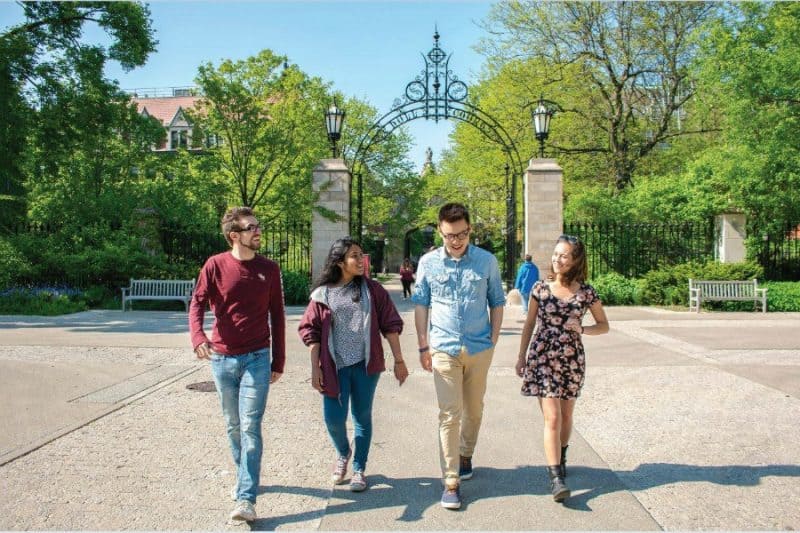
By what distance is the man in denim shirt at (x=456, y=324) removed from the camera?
13.2 feet

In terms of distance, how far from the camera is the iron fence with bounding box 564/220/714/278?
19.0m

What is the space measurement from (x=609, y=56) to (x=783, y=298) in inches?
513

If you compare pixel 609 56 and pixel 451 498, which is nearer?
pixel 451 498

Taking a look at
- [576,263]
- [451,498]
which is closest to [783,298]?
[576,263]

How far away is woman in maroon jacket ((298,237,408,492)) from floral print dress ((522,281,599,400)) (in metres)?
0.89

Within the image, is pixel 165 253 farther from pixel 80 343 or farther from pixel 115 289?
pixel 80 343

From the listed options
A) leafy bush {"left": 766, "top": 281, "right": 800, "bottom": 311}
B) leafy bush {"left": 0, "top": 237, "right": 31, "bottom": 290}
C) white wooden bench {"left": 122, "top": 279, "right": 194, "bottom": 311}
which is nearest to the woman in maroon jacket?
white wooden bench {"left": 122, "top": 279, "right": 194, "bottom": 311}

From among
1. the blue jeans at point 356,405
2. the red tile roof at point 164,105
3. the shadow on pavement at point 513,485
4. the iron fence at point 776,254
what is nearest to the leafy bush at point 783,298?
the iron fence at point 776,254

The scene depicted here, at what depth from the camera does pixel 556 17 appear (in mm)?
25484

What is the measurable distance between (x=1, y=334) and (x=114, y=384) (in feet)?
18.7

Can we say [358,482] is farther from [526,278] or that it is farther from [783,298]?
[783,298]

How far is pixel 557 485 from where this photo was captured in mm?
3918

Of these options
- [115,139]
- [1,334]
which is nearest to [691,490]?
[1,334]

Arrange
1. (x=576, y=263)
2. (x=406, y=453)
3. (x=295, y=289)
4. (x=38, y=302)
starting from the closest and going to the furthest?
(x=576, y=263), (x=406, y=453), (x=38, y=302), (x=295, y=289)
